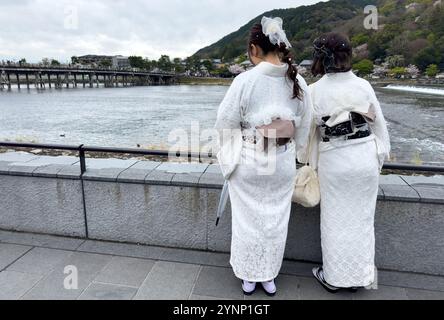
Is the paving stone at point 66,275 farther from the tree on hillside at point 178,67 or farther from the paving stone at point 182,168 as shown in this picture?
the tree on hillside at point 178,67

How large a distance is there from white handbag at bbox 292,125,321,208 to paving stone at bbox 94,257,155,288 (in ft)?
4.22

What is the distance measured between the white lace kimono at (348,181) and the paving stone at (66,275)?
1.74 meters

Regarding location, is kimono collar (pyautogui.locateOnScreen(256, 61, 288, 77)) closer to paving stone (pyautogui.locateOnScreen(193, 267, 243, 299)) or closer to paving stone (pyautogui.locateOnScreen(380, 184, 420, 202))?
paving stone (pyautogui.locateOnScreen(380, 184, 420, 202))

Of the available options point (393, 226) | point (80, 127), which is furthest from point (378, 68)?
point (393, 226)

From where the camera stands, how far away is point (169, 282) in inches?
96.6

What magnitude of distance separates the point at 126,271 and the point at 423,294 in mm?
2169

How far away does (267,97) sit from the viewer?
79.8 inches

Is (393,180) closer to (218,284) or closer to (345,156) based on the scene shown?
(345,156)

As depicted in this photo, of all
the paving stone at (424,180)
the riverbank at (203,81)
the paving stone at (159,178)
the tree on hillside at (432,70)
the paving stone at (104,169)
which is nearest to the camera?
the paving stone at (424,180)

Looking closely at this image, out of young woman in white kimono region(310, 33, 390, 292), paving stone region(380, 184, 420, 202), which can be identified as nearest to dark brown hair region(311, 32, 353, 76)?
young woman in white kimono region(310, 33, 390, 292)

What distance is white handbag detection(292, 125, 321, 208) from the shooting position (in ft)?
7.50

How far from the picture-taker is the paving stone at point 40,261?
258 cm

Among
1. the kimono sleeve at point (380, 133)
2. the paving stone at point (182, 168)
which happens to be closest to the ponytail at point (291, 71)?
the kimono sleeve at point (380, 133)
